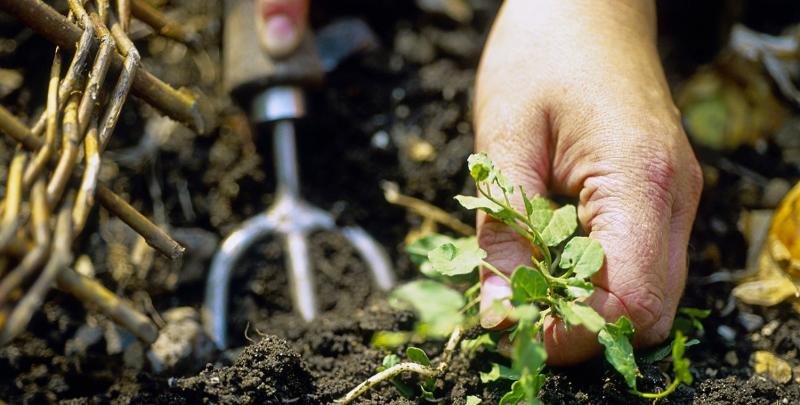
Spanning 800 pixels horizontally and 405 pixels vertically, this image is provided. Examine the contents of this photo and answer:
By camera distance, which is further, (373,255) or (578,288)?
(373,255)

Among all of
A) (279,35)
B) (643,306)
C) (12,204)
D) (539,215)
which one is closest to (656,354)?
(643,306)

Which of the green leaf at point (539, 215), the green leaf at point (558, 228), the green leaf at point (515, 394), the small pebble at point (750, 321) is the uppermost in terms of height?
the green leaf at point (539, 215)

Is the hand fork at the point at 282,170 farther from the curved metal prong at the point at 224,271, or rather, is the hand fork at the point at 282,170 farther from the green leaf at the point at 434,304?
the green leaf at the point at 434,304

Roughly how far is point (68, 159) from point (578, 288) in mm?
787

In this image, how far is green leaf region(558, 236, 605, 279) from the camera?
1.20m

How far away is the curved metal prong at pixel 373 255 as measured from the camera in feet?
6.23

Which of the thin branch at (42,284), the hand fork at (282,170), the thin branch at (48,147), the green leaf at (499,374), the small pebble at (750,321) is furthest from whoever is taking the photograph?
the hand fork at (282,170)

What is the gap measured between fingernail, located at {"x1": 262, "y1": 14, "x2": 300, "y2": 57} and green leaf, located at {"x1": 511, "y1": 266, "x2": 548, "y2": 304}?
1094 millimetres

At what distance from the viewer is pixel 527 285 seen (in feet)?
3.66

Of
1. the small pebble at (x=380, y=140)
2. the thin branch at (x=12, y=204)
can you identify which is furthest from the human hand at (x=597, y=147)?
the thin branch at (x=12, y=204)

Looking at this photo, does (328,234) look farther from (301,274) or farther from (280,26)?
(280,26)

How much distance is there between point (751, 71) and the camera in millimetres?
2117

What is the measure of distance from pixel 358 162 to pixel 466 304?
799 mm

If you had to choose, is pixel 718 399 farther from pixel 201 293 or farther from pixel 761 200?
pixel 201 293
